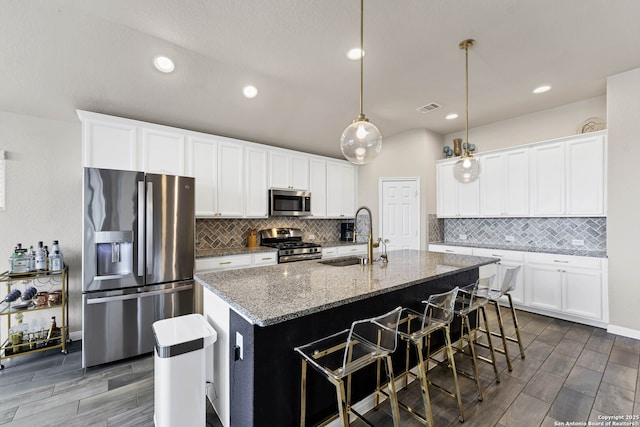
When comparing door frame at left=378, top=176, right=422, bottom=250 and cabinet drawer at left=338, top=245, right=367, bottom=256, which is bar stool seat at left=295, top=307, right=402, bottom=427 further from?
door frame at left=378, top=176, right=422, bottom=250

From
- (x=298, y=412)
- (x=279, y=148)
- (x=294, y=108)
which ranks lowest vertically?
(x=298, y=412)

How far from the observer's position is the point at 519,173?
164 inches

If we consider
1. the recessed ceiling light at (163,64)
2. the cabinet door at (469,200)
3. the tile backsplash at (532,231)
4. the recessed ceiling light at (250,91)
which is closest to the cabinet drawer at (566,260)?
the tile backsplash at (532,231)

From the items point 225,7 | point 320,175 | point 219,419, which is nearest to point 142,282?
point 219,419

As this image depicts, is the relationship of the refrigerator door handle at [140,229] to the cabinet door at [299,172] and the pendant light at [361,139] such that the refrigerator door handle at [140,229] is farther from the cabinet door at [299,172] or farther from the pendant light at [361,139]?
the cabinet door at [299,172]

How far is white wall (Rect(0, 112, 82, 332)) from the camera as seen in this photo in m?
2.93

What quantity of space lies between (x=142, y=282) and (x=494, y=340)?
3.85 m

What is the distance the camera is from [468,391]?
7.14 feet

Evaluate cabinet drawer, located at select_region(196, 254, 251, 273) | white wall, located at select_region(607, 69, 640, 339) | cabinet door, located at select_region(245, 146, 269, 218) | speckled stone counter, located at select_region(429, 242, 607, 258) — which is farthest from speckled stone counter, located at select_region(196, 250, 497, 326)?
cabinet door, located at select_region(245, 146, 269, 218)

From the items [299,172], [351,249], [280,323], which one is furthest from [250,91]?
[351,249]

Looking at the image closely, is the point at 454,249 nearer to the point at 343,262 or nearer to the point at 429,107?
the point at 429,107

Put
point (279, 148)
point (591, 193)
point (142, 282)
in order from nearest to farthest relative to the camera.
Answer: point (142, 282), point (591, 193), point (279, 148)

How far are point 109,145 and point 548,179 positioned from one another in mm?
5668

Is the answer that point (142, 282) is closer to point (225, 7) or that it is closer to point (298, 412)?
point (298, 412)
